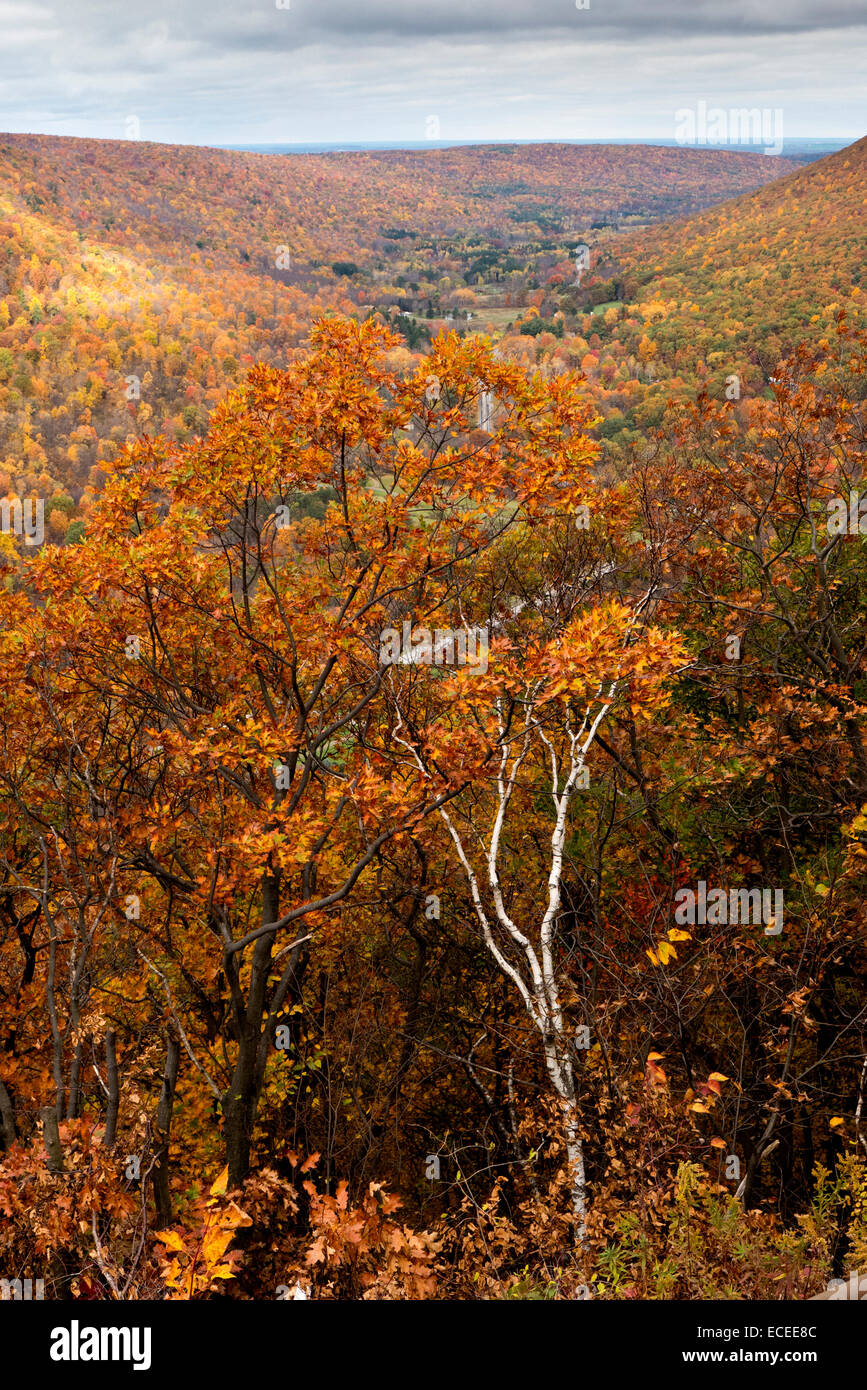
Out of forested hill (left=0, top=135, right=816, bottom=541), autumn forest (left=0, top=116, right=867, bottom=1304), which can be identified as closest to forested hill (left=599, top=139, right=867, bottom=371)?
forested hill (left=0, top=135, right=816, bottom=541)

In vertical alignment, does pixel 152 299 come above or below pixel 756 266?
above

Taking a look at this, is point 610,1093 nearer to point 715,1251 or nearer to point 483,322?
point 715,1251

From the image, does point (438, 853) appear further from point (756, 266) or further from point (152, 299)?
point (152, 299)

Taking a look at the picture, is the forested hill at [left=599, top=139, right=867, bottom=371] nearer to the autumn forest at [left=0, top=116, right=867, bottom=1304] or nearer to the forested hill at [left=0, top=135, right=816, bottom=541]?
the forested hill at [left=0, top=135, right=816, bottom=541]

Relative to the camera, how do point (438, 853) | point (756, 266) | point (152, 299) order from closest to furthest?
point (438, 853), point (756, 266), point (152, 299)

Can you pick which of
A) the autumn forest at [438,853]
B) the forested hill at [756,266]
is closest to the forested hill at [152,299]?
the forested hill at [756,266]

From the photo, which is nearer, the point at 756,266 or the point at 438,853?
the point at 438,853

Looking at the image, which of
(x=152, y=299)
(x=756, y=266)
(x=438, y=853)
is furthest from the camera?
(x=152, y=299)

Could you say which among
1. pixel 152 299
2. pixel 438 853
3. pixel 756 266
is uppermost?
pixel 152 299

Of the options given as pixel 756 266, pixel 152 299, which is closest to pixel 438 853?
pixel 756 266

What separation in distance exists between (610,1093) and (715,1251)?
3430mm

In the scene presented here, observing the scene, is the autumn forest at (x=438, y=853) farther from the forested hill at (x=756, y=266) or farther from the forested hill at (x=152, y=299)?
the forested hill at (x=152, y=299)

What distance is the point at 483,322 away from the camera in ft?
427
